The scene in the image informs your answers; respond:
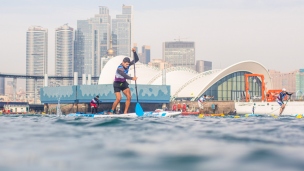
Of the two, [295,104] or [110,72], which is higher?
[110,72]

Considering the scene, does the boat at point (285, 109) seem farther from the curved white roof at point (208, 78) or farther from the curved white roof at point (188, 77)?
the curved white roof at point (188, 77)

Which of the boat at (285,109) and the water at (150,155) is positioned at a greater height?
the water at (150,155)

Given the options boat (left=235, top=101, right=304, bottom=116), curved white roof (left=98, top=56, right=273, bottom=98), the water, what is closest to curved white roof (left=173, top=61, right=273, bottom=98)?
curved white roof (left=98, top=56, right=273, bottom=98)

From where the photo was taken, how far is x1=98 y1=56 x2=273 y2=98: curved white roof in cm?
7812

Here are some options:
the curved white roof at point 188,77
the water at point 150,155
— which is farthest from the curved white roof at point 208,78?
the water at point 150,155

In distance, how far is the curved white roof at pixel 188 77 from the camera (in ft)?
256

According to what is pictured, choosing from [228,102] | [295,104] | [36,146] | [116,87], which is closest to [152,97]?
[228,102]

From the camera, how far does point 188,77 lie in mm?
87938

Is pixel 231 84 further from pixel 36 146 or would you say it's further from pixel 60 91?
pixel 36 146

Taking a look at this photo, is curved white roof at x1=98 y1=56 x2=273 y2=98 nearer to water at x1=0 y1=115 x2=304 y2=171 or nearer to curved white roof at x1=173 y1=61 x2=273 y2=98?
curved white roof at x1=173 y1=61 x2=273 y2=98

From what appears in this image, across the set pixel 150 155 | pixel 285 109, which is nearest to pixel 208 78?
pixel 285 109

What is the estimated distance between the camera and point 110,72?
87.2m

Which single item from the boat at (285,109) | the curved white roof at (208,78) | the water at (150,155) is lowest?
the boat at (285,109)

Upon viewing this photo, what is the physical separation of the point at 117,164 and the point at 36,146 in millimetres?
2086
